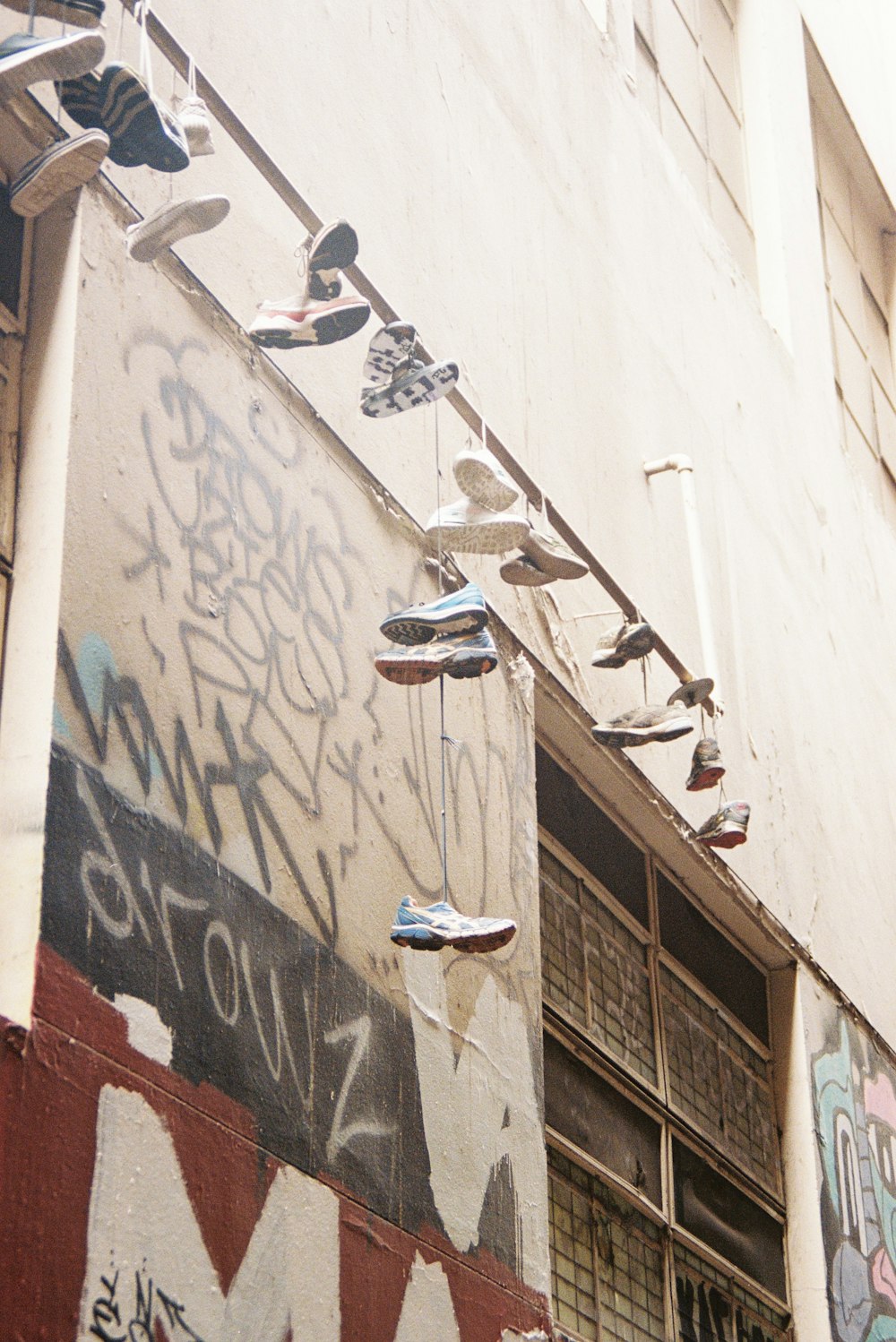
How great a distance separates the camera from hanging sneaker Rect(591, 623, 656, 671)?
23.0ft

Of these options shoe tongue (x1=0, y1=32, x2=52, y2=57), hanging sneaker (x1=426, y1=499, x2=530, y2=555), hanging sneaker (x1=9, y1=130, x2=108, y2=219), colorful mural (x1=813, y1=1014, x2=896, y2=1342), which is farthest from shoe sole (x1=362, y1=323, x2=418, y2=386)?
colorful mural (x1=813, y1=1014, x2=896, y2=1342)

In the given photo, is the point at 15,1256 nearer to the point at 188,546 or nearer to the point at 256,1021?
the point at 256,1021

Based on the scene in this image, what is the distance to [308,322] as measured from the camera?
212 inches

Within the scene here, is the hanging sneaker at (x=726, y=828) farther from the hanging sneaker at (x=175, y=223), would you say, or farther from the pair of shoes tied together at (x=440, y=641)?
the hanging sneaker at (x=175, y=223)

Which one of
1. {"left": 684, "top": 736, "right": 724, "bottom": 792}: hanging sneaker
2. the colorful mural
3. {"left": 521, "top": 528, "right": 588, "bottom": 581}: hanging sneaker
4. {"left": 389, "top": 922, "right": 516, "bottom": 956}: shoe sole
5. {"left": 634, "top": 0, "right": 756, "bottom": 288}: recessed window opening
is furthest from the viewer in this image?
{"left": 634, "top": 0, "right": 756, "bottom": 288}: recessed window opening

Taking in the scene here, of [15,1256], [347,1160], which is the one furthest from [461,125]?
[15,1256]

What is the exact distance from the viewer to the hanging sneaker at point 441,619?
546cm

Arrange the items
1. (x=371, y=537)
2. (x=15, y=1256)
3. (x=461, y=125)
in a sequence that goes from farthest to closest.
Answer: (x=461, y=125)
(x=371, y=537)
(x=15, y=1256)

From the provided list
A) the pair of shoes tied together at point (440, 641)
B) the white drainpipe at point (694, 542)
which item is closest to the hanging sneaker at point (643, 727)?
the pair of shoes tied together at point (440, 641)

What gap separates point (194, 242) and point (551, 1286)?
12.3ft

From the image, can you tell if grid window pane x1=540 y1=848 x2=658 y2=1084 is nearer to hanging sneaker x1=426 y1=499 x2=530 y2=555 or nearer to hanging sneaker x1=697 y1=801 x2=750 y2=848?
hanging sneaker x1=697 y1=801 x2=750 y2=848

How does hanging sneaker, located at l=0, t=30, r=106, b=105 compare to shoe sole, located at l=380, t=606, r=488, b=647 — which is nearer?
hanging sneaker, located at l=0, t=30, r=106, b=105

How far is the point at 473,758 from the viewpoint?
6668 mm

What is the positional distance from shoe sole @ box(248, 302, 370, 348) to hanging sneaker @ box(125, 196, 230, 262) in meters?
0.42
